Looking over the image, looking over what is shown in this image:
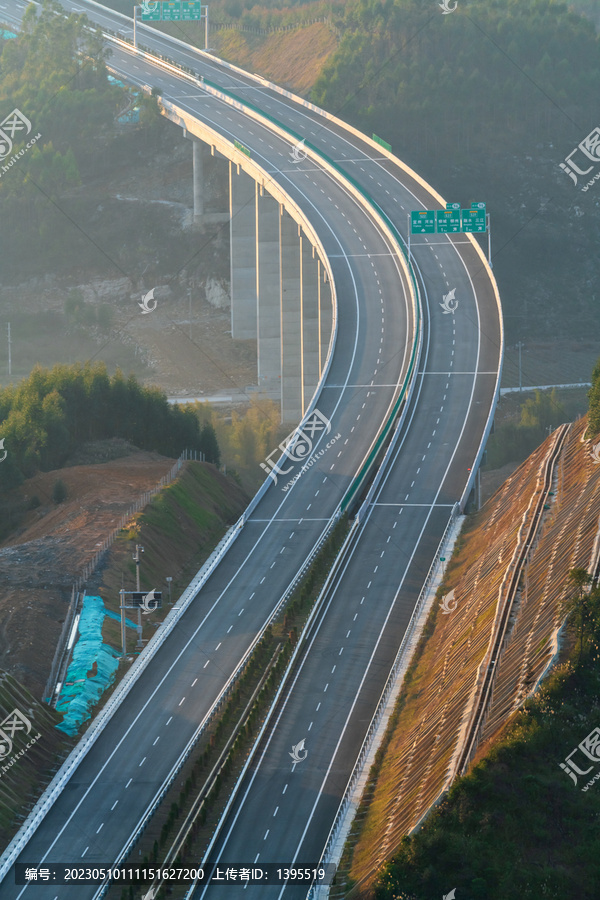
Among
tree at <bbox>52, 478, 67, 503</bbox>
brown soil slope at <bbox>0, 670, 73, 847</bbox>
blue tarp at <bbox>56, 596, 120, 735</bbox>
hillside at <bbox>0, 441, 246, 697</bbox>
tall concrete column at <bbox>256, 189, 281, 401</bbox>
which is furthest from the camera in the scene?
tall concrete column at <bbox>256, 189, 281, 401</bbox>

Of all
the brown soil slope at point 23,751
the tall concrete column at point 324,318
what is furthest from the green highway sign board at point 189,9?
the brown soil slope at point 23,751

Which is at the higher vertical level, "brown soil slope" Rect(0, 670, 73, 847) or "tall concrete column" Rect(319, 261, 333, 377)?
"tall concrete column" Rect(319, 261, 333, 377)

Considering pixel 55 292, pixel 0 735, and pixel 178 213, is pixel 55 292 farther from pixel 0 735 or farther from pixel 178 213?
pixel 0 735

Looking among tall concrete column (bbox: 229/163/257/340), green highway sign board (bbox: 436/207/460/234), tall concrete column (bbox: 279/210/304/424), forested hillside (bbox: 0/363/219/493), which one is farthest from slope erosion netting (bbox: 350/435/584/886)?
tall concrete column (bbox: 229/163/257/340)

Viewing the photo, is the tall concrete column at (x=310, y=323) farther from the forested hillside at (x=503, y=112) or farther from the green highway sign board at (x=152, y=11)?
the green highway sign board at (x=152, y=11)

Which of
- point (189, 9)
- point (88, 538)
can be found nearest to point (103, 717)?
point (88, 538)

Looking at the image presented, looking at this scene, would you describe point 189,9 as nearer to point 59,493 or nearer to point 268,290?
point 268,290

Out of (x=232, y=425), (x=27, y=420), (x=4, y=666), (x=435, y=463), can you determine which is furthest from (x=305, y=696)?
(x=232, y=425)

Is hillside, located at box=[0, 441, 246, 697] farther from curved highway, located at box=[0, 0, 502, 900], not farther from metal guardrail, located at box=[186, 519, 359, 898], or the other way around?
metal guardrail, located at box=[186, 519, 359, 898]
